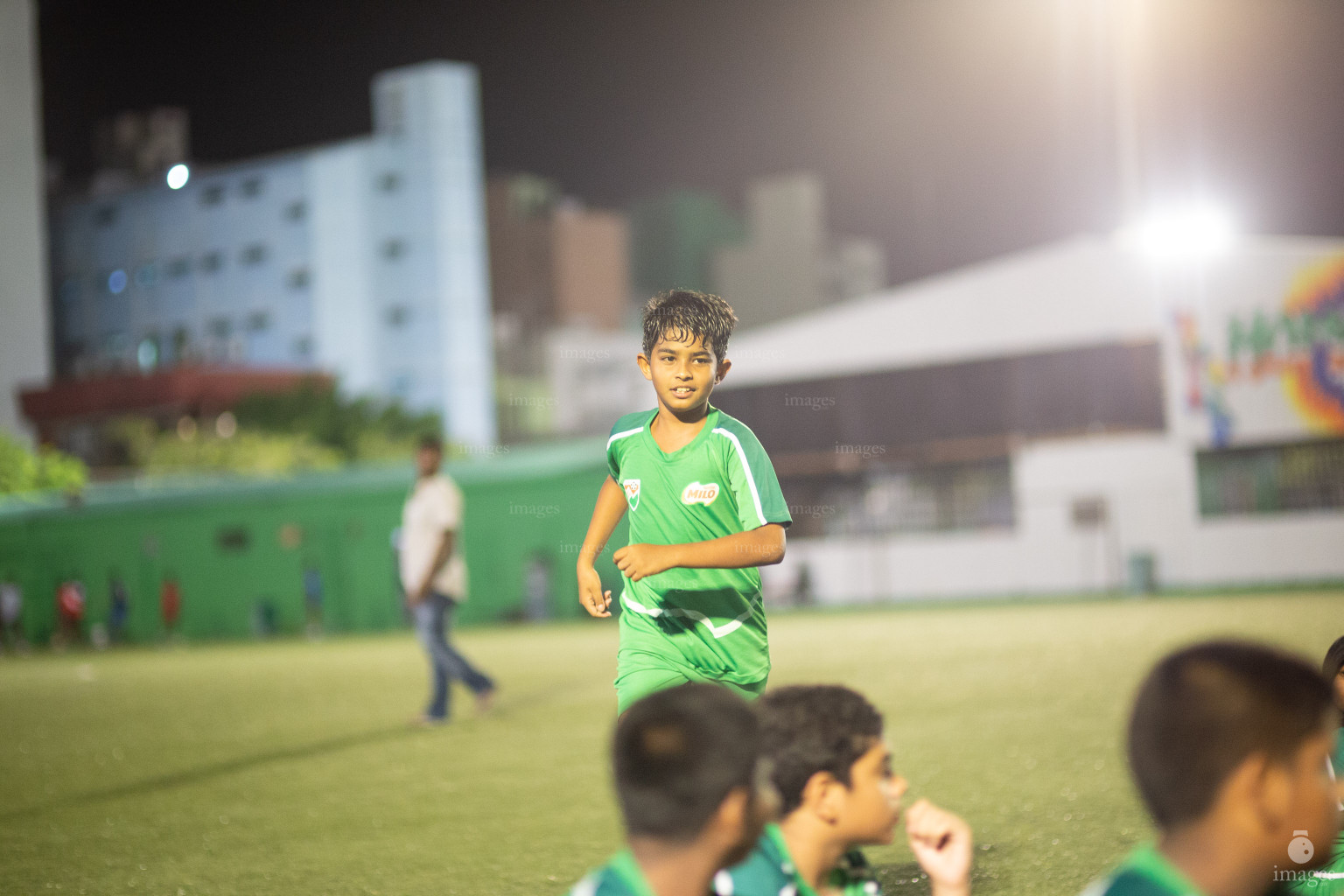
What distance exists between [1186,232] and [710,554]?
2971cm

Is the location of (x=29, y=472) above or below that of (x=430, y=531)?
above

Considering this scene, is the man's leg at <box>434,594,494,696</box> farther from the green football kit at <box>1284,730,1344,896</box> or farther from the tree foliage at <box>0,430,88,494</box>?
the tree foliage at <box>0,430,88,494</box>

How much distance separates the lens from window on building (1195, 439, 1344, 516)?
1160 inches

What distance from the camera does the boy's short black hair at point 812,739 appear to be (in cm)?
248

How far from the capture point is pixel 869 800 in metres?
2.49

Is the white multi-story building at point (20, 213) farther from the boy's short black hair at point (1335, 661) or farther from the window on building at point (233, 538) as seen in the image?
the boy's short black hair at point (1335, 661)

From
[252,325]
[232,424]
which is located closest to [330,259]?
[252,325]

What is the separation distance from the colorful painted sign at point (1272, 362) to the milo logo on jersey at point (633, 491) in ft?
95.4

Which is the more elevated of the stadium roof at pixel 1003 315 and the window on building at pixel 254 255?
the window on building at pixel 254 255

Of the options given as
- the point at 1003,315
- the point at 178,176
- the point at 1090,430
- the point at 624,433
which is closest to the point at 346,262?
the point at 1003,315

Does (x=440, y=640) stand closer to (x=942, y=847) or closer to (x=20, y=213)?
(x=942, y=847)

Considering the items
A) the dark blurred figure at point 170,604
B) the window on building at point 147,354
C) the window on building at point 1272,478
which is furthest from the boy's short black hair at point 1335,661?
the window on building at point 147,354

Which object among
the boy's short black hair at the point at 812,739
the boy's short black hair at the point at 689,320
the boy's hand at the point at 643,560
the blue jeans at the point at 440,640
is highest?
the boy's short black hair at the point at 689,320

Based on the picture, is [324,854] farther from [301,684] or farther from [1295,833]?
[301,684]
